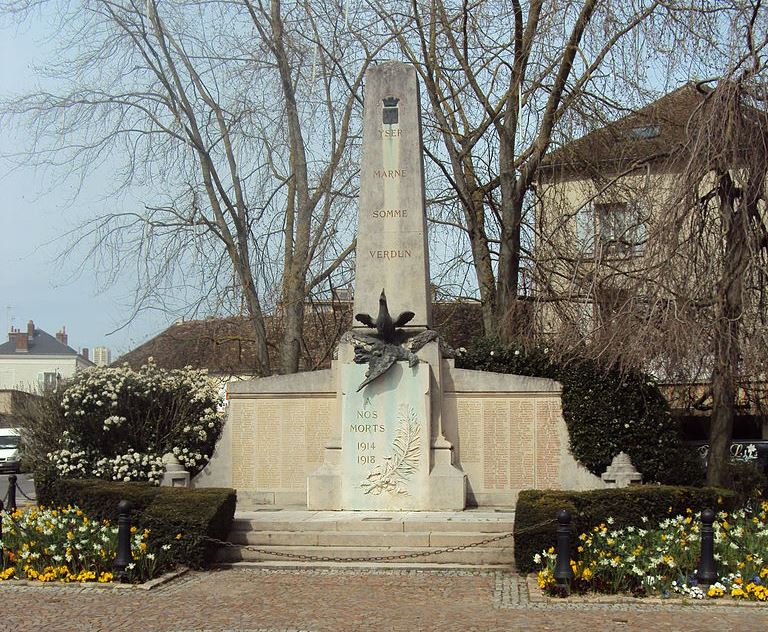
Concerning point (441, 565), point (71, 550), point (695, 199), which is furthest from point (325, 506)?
point (695, 199)

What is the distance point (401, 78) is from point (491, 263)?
21.1 ft

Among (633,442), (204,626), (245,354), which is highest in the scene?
(245,354)

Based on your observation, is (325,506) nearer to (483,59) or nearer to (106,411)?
(106,411)

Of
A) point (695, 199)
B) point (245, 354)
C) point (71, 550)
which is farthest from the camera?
point (245, 354)

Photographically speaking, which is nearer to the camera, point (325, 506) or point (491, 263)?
point (325, 506)

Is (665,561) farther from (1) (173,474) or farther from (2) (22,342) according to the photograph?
(2) (22,342)

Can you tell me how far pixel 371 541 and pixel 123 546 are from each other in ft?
10.3

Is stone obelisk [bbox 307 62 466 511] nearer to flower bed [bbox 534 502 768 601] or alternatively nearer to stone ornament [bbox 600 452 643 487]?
stone ornament [bbox 600 452 643 487]

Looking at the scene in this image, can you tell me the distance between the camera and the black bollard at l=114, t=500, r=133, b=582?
10812mm

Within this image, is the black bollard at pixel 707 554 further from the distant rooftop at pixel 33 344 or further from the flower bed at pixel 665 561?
the distant rooftop at pixel 33 344

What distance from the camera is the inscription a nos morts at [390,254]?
15.5 m

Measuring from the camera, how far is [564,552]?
10.1 m

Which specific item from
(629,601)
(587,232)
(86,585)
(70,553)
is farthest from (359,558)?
(587,232)

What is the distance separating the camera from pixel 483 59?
19.8 meters
